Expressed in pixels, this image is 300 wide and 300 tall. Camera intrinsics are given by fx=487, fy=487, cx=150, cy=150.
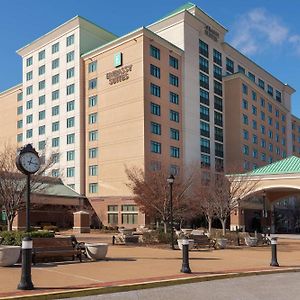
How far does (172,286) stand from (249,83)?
7964cm

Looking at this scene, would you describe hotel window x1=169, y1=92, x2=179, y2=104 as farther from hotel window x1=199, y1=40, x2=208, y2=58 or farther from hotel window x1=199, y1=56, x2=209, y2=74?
hotel window x1=199, y1=40, x2=208, y2=58

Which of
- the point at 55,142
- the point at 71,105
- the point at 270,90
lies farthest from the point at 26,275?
the point at 270,90

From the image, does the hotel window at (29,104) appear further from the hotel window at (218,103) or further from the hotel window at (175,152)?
the hotel window at (218,103)

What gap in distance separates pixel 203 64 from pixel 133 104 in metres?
18.3

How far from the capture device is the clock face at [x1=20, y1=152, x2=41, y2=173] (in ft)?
55.0

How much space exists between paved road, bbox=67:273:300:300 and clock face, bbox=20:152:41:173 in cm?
704

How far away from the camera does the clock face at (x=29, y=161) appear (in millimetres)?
16750

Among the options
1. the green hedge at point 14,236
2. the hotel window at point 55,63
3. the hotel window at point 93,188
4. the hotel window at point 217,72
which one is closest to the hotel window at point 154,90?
the hotel window at point 93,188

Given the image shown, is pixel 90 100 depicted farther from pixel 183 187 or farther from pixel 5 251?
pixel 5 251

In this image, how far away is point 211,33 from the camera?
271ft

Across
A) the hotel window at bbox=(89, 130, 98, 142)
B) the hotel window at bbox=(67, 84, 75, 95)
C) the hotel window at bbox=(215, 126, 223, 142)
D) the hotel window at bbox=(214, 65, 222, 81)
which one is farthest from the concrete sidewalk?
the hotel window at bbox=(214, 65, 222, 81)

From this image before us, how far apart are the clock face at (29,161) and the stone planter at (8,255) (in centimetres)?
276

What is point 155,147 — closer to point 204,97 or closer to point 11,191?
point 204,97

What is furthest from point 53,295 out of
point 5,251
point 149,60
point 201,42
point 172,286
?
point 201,42
